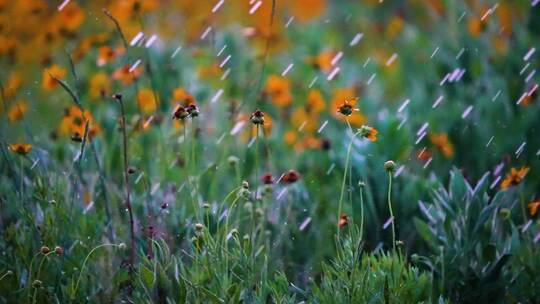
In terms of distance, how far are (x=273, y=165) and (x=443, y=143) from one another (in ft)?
2.07

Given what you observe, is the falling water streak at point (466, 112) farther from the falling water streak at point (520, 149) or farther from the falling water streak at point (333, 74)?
the falling water streak at point (333, 74)

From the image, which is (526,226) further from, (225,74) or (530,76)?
(225,74)

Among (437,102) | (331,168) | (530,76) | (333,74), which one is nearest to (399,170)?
(331,168)

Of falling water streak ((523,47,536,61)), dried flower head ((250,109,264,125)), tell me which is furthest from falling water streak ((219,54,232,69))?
dried flower head ((250,109,264,125))

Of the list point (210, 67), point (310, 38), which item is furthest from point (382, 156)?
point (310, 38)

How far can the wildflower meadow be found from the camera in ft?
5.60

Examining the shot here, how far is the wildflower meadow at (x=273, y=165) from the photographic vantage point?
171 cm

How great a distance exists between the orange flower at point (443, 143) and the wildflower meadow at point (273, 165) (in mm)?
15

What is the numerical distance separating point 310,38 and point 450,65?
0.93m

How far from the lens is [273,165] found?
2705 millimetres

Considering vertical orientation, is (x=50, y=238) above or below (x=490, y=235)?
above

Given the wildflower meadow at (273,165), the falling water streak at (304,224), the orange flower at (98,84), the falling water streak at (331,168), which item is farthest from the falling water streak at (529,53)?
the orange flower at (98,84)

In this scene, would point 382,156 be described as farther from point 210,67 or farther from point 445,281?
point 210,67

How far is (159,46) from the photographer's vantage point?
3939mm
